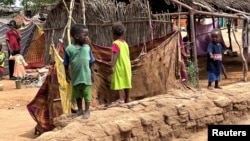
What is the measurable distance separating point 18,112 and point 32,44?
7.68 m

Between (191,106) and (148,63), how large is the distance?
4.97 feet

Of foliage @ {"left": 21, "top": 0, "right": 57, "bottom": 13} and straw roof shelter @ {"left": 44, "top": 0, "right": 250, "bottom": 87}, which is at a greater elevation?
foliage @ {"left": 21, "top": 0, "right": 57, "bottom": 13}

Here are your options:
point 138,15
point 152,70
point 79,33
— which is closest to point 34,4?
point 138,15

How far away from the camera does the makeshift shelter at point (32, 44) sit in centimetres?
1608

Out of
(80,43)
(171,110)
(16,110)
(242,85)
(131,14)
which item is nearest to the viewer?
(80,43)

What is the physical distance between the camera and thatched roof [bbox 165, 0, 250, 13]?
11.3m

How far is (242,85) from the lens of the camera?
338 inches

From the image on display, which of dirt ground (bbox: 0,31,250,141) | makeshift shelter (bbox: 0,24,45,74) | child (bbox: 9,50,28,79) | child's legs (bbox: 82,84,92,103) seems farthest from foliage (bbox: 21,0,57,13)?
child's legs (bbox: 82,84,92,103)

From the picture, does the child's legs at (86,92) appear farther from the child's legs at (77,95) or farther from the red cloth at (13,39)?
the red cloth at (13,39)

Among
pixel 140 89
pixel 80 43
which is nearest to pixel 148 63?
pixel 140 89

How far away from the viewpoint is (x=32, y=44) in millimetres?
16281

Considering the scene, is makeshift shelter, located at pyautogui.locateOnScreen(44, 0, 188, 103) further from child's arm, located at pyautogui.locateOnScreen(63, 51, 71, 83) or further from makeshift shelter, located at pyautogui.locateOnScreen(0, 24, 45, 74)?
makeshift shelter, located at pyautogui.locateOnScreen(0, 24, 45, 74)

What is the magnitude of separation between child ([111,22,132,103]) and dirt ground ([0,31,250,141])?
1327 millimetres

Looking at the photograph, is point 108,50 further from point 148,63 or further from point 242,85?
point 242,85
